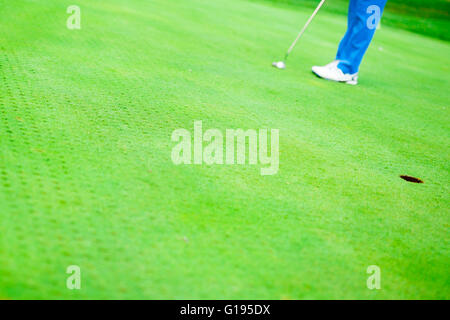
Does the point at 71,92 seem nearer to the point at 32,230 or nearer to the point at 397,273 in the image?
the point at 32,230

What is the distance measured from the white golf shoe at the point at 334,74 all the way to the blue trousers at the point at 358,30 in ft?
0.15

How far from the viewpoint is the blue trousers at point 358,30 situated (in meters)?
3.83

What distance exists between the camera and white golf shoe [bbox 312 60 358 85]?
13.0 feet

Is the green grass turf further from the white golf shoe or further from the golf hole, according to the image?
the white golf shoe

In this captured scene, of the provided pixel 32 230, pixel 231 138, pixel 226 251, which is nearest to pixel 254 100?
pixel 231 138
